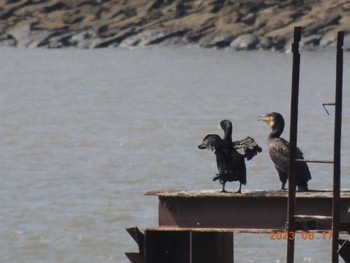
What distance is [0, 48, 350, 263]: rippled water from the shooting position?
3039 centimetres

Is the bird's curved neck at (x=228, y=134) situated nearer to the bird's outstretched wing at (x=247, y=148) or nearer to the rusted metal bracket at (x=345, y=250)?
the bird's outstretched wing at (x=247, y=148)

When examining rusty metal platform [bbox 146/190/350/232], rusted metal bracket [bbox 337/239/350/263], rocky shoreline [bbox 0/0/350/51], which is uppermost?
rocky shoreline [bbox 0/0/350/51]

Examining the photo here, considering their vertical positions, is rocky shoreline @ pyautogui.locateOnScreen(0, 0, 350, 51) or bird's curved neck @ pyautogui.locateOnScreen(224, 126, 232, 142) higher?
rocky shoreline @ pyautogui.locateOnScreen(0, 0, 350, 51)

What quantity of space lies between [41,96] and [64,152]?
29901 millimetres

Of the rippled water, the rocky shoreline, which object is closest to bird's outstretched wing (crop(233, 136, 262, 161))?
the rippled water

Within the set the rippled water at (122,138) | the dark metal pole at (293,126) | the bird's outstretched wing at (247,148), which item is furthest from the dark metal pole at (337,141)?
the rippled water at (122,138)

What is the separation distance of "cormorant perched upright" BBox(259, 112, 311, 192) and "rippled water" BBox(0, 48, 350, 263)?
332 inches

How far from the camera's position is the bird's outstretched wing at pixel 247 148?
1773 centimetres

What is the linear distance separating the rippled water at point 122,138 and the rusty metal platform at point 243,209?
948 centimetres

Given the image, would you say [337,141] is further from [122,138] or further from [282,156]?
[122,138]

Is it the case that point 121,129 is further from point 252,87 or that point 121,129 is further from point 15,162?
point 252,87

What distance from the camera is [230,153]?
58.5ft

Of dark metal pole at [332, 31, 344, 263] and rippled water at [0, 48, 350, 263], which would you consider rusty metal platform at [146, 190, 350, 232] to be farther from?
rippled water at [0, 48, 350, 263]

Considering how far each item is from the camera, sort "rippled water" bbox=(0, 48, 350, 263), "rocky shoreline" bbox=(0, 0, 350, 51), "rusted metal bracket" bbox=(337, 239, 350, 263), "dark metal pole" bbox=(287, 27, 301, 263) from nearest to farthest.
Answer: "dark metal pole" bbox=(287, 27, 301, 263), "rusted metal bracket" bbox=(337, 239, 350, 263), "rippled water" bbox=(0, 48, 350, 263), "rocky shoreline" bbox=(0, 0, 350, 51)
